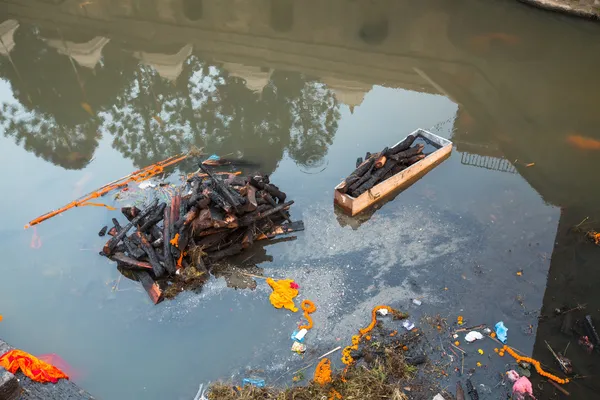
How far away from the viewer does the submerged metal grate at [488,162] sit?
11.7m

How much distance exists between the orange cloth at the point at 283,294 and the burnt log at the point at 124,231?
3.32 metres

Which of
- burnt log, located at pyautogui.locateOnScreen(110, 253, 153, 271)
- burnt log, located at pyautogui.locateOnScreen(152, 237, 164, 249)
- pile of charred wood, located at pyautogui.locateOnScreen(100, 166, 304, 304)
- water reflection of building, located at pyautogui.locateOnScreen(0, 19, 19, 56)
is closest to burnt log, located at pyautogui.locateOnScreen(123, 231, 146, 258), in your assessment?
pile of charred wood, located at pyautogui.locateOnScreen(100, 166, 304, 304)

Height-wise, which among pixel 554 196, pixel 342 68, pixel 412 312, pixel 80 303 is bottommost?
pixel 80 303

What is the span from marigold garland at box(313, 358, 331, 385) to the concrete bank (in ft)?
12.2

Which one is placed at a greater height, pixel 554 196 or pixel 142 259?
pixel 554 196

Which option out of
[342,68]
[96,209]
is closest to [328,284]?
[96,209]

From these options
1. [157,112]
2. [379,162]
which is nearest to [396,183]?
[379,162]

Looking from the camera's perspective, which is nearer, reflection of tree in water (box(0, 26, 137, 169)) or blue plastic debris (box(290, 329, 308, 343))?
blue plastic debris (box(290, 329, 308, 343))

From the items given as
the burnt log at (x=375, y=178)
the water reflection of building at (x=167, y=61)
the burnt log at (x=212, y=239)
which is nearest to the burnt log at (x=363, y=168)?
the burnt log at (x=375, y=178)

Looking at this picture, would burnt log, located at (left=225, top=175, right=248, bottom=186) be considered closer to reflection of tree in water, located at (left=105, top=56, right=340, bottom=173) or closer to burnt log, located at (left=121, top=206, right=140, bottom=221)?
reflection of tree in water, located at (left=105, top=56, right=340, bottom=173)

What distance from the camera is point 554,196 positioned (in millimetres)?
10820

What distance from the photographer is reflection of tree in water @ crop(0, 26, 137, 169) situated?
42.3 ft

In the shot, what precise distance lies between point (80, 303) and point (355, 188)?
641 centimetres

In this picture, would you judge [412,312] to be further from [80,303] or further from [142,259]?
[80,303]
